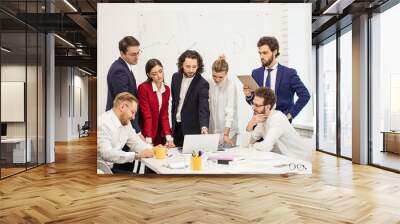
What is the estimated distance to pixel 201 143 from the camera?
20.6 feet

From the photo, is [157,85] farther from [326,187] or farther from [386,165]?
[386,165]

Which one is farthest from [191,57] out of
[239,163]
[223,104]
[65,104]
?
[65,104]

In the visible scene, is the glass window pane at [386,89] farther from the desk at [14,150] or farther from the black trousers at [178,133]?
the desk at [14,150]

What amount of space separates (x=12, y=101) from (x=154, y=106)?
2555 mm

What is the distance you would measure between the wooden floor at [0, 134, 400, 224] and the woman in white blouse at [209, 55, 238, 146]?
29.0 inches

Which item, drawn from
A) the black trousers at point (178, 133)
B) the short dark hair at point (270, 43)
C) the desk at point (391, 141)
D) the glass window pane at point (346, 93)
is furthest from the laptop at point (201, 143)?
the glass window pane at point (346, 93)

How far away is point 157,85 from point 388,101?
4223 millimetres

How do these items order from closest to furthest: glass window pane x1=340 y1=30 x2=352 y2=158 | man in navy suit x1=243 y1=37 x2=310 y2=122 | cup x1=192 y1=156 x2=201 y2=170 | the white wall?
cup x1=192 y1=156 x2=201 y2=170
man in navy suit x1=243 y1=37 x2=310 y2=122
glass window pane x1=340 y1=30 x2=352 y2=158
the white wall

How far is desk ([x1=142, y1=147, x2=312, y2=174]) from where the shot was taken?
6.11m

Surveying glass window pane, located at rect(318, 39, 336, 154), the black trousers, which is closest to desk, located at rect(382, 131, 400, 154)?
glass window pane, located at rect(318, 39, 336, 154)

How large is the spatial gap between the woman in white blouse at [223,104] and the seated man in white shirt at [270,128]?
299 mm

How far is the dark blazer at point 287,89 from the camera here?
6316mm

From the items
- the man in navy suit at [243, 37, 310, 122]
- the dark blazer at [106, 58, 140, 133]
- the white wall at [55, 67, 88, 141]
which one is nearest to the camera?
the dark blazer at [106, 58, 140, 133]

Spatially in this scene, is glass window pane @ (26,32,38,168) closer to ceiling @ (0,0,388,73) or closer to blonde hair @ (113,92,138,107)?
ceiling @ (0,0,388,73)
